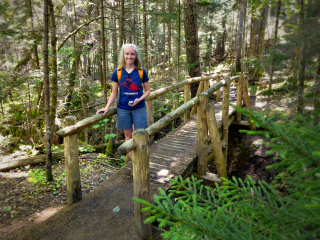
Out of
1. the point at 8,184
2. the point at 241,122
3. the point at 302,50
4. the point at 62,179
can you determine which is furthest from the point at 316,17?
the point at 241,122

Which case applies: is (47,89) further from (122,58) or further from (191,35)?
(191,35)

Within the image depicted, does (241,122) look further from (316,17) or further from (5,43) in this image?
(5,43)

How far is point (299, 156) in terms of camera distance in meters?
1.08

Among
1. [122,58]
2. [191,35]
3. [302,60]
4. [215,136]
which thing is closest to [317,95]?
[302,60]

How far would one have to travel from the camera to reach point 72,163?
299cm

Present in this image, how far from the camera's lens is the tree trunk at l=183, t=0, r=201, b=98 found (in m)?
7.55

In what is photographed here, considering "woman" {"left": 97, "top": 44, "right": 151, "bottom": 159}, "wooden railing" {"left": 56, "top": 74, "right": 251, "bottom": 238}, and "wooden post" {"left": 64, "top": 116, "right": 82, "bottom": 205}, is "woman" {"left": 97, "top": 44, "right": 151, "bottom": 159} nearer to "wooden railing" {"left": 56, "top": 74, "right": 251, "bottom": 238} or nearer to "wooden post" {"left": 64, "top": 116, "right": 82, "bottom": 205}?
"wooden railing" {"left": 56, "top": 74, "right": 251, "bottom": 238}

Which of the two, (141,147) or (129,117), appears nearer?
(141,147)

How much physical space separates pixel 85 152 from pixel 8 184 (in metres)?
2.51

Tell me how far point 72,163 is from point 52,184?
7.68 feet

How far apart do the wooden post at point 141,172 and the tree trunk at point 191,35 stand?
6427mm

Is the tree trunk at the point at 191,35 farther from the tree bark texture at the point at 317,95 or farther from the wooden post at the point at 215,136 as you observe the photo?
the tree bark texture at the point at 317,95

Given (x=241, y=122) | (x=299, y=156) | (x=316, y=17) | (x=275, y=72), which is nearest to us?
(x=299, y=156)

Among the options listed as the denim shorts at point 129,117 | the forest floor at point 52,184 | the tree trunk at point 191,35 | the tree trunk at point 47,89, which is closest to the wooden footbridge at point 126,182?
the denim shorts at point 129,117
